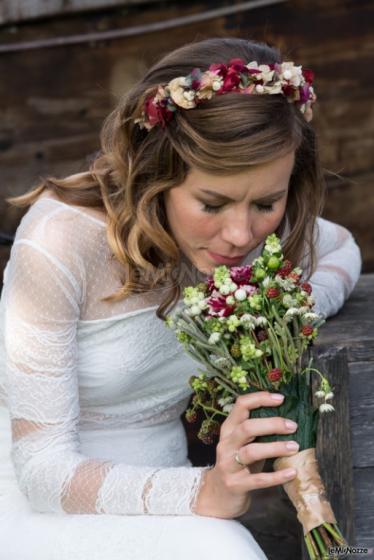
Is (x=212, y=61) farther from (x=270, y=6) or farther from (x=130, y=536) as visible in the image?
(x=270, y=6)

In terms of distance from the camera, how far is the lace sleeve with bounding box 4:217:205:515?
2.27 metres

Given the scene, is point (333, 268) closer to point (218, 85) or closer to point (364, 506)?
point (364, 506)

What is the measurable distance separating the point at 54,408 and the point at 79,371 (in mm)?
178

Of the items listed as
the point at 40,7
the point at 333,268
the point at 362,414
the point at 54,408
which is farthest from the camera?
the point at 40,7

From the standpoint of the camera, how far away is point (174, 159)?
225 centimetres

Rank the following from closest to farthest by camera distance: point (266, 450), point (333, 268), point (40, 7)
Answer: point (266, 450)
point (333, 268)
point (40, 7)

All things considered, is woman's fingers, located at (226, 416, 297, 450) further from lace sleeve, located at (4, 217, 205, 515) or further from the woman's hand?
lace sleeve, located at (4, 217, 205, 515)

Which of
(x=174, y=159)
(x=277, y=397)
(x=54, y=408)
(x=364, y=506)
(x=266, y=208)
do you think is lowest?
(x=364, y=506)

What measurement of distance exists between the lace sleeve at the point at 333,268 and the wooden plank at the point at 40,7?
1.69 m

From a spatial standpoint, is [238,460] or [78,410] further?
[78,410]

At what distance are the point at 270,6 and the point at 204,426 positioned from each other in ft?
8.77

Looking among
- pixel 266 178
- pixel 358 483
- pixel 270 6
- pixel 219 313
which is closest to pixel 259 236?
pixel 266 178

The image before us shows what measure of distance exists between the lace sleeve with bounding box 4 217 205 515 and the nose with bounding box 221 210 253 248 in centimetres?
35

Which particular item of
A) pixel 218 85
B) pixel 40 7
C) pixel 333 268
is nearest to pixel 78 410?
pixel 218 85
